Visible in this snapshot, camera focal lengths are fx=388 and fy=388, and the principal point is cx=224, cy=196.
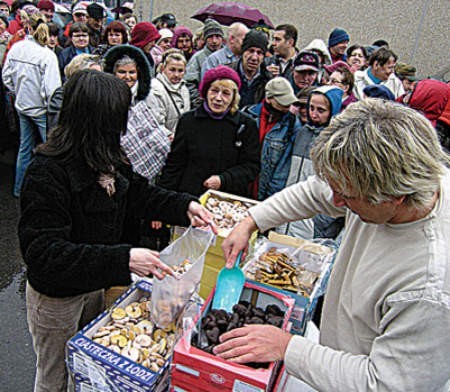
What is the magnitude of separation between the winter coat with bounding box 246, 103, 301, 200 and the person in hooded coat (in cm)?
12

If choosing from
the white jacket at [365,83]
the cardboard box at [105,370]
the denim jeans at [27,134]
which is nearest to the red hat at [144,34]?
the denim jeans at [27,134]

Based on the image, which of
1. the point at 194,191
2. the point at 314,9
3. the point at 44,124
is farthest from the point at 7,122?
the point at 314,9

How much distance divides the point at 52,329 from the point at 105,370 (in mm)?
449

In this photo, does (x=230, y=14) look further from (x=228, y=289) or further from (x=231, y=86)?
(x=228, y=289)

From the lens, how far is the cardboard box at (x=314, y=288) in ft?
5.63

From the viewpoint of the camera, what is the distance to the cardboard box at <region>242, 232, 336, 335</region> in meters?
1.72

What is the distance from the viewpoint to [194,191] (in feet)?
10.4

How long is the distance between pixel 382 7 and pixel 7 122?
9124 millimetres

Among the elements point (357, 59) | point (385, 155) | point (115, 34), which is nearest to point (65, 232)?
point (385, 155)

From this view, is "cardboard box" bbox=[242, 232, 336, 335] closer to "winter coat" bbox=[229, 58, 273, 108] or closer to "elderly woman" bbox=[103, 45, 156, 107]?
"elderly woman" bbox=[103, 45, 156, 107]

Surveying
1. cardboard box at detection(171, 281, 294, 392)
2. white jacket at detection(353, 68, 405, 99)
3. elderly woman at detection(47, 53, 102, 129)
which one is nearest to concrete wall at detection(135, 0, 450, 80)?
white jacket at detection(353, 68, 405, 99)

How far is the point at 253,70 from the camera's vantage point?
4.45 m

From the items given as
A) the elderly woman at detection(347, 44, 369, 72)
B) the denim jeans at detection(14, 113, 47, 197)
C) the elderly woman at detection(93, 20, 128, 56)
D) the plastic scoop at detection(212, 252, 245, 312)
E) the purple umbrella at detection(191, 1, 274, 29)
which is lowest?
the denim jeans at detection(14, 113, 47, 197)

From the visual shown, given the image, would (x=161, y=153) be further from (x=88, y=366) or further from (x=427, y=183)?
(x=427, y=183)
